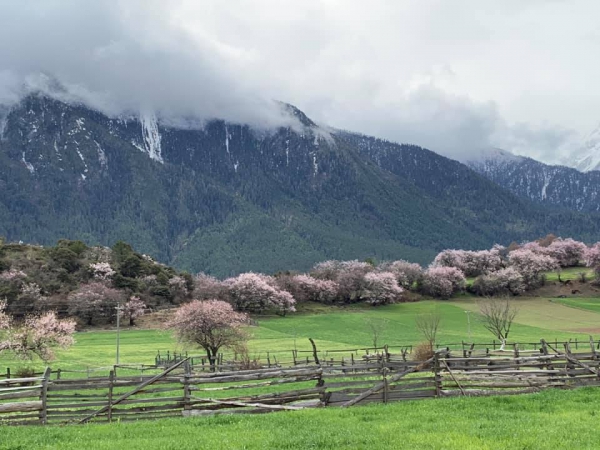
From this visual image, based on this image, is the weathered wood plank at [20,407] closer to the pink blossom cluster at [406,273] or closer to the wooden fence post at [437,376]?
the wooden fence post at [437,376]

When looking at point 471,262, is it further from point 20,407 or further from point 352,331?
point 20,407

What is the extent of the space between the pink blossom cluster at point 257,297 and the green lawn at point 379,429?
98328mm

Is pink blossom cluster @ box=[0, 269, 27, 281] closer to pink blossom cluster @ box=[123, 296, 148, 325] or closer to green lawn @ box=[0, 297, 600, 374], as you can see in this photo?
pink blossom cluster @ box=[123, 296, 148, 325]

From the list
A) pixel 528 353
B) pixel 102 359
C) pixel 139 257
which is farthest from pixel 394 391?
pixel 139 257

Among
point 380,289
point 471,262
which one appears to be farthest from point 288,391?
point 471,262

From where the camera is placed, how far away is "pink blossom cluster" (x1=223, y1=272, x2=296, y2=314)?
388 ft

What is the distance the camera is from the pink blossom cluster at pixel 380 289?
128m

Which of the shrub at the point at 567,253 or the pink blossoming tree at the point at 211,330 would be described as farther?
the shrub at the point at 567,253

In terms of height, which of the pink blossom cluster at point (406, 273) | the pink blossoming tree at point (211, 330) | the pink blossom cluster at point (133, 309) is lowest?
the pink blossoming tree at point (211, 330)

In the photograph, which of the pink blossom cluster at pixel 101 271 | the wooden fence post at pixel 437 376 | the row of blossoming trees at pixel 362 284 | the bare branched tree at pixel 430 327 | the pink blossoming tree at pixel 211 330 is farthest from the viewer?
the row of blossoming trees at pixel 362 284

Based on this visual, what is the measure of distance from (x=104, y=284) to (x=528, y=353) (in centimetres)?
9342

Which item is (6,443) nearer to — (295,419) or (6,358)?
(295,419)

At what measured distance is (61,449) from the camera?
14648mm

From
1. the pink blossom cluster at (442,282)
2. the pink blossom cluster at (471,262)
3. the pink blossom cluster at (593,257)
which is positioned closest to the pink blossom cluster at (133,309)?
the pink blossom cluster at (442,282)
